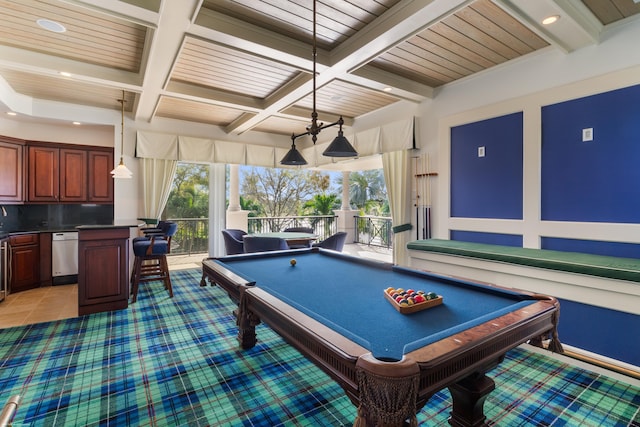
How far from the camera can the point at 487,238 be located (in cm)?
374

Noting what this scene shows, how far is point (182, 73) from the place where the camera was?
3635 mm

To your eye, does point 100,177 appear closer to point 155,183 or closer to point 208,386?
point 155,183

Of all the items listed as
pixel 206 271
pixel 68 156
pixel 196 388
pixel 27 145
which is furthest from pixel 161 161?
pixel 196 388

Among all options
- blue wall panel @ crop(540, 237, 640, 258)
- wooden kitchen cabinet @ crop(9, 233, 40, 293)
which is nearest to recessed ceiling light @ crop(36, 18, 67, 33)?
wooden kitchen cabinet @ crop(9, 233, 40, 293)

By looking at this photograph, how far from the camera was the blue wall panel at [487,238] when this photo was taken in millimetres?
3477

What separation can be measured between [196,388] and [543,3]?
3.73 meters

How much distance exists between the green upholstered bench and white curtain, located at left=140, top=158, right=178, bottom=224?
4.42 meters

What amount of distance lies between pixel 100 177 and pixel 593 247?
22.7 ft

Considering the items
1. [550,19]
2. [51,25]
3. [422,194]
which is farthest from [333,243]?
[51,25]

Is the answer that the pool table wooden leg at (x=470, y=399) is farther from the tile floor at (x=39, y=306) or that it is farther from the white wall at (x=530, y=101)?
the tile floor at (x=39, y=306)

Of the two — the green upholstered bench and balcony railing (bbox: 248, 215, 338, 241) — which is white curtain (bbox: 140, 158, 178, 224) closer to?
balcony railing (bbox: 248, 215, 338, 241)

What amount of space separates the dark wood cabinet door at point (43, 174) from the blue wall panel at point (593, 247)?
6954 mm

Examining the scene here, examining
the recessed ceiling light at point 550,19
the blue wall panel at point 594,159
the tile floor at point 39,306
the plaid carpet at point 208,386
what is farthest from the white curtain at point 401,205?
the tile floor at point 39,306

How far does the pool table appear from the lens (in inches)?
40.9
